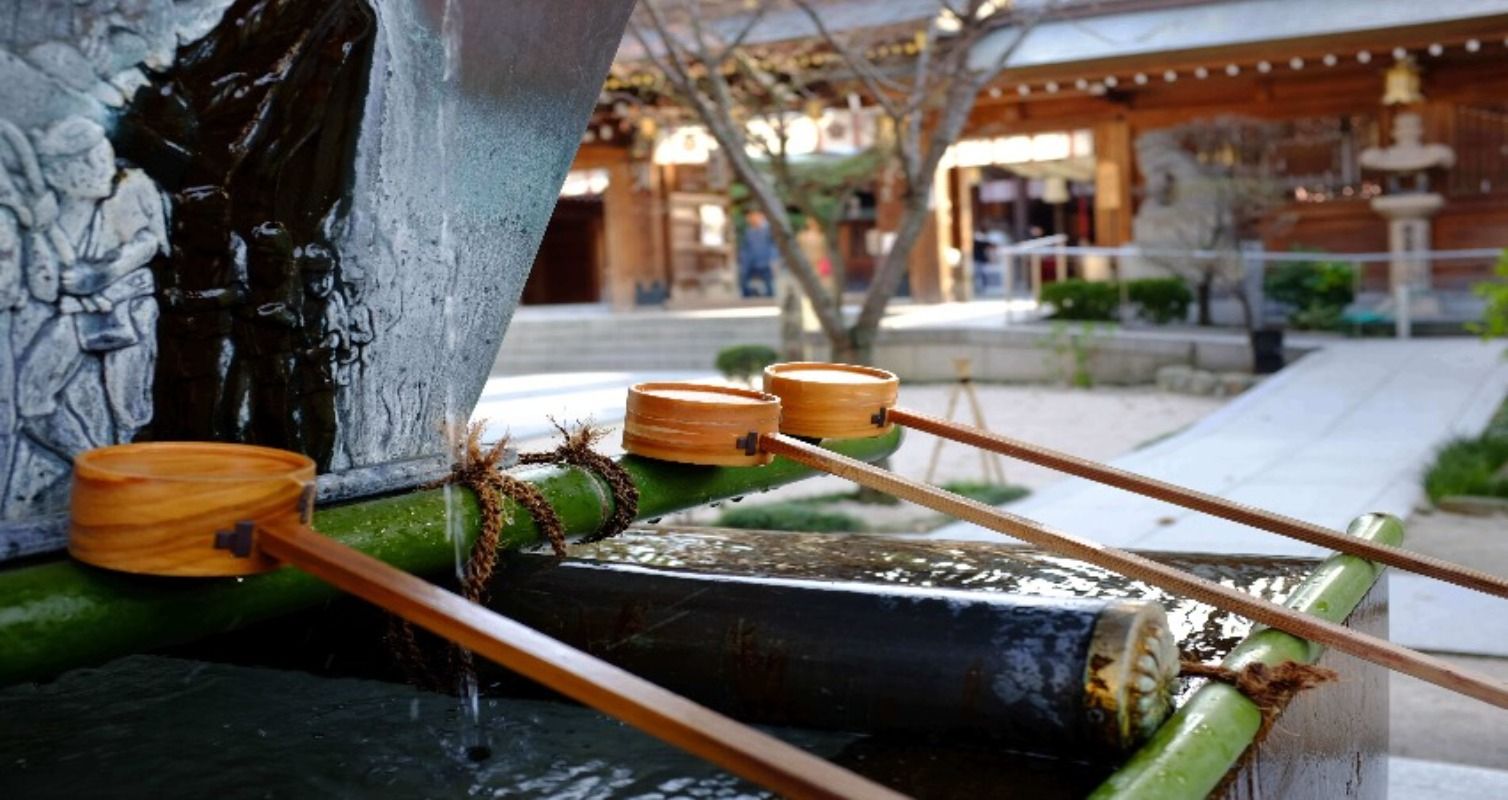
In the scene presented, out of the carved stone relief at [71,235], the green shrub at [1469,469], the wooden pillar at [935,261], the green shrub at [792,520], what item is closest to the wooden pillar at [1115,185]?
the wooden pillar at [935,261]

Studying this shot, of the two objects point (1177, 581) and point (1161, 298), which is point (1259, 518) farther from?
point (1161, 298)

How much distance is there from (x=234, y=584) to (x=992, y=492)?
267 inches

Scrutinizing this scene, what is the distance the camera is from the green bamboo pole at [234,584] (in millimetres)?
1454

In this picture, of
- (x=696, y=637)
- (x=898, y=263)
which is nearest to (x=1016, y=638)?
(x=696, y=637)

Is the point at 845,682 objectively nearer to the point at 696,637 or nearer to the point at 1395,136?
the point at 696,637

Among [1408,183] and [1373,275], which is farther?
[1373,275]

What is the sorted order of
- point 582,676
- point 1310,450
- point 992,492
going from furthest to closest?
point 1310,450, point 992,492, point 582,676

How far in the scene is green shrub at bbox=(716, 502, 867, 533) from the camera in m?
7.35

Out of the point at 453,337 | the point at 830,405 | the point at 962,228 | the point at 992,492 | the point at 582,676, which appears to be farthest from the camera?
the point at 962,228

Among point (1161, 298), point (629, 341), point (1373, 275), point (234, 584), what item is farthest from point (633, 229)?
point (234, 584)

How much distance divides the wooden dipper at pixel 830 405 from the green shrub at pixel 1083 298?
13599 millimetres

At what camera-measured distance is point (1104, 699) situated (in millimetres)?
1468

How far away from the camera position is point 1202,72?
15.5 metres

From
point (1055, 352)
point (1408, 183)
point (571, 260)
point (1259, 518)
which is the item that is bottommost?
point (1055, 352)
